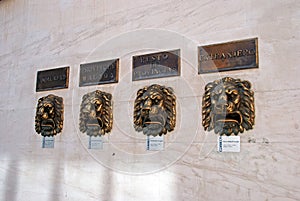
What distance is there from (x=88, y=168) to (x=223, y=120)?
1.41 metres

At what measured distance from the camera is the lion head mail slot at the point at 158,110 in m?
2.93

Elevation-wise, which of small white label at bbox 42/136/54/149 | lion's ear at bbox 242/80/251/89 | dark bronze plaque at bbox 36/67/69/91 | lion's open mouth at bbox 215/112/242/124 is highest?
dark bronze plaque at bbox 36/67/69/91

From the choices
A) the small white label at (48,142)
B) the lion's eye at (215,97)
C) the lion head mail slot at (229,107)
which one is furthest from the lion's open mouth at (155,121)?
the small white label at (48,142)

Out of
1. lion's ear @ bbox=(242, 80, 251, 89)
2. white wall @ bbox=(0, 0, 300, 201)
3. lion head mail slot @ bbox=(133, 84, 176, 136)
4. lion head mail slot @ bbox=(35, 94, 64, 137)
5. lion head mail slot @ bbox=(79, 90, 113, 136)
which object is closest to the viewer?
white wall @ bbox=(0, 0, 300, 201)

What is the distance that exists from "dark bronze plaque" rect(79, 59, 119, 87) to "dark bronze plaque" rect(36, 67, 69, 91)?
0.22 metres

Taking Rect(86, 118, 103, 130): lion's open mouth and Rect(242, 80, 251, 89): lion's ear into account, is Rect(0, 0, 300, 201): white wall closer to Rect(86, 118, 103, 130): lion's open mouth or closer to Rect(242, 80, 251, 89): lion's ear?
Rect(242, 80, 251, 89): lion's ear

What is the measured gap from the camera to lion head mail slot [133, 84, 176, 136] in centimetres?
293

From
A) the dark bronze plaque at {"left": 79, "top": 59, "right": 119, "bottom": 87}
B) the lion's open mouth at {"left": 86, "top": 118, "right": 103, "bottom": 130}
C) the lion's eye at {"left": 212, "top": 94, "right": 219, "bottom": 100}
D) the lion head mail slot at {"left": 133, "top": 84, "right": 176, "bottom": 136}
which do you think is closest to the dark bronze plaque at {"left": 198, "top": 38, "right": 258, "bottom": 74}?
the lion's eye at {"left": 212, "top": 94, "right": 219, "bottom": 100}

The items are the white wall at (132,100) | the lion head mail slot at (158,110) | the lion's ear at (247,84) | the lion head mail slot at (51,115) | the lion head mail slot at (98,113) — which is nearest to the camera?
the white wall at (132,100)

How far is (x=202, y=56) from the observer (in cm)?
290

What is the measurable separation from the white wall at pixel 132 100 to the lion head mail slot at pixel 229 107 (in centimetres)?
6

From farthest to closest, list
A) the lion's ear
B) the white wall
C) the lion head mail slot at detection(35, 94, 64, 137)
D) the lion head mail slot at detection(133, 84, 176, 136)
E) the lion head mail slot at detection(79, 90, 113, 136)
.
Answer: the lion head mail slot at detection(35, 94, 64, 137) → the lion head mail slot at detection(79, 90, 113, 136) → the lion head mail slot at detection(133, 84, 176, 136) → the lion's ear → the white wall

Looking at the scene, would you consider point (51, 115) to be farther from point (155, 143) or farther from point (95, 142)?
point (155, 143)

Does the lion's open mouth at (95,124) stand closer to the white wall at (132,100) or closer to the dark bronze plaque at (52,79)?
the white wall at (132,100)
